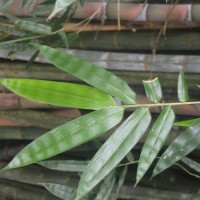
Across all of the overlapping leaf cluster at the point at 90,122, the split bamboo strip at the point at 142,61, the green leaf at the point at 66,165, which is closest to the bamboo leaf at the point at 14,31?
the split bamboo strip at the point at 142,61

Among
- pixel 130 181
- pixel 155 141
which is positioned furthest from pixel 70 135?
pixel 130 181

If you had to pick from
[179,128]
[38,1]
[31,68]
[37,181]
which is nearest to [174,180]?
[179,128]

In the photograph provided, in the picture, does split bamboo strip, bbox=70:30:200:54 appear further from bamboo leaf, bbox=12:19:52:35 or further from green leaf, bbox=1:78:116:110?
green leaf, bbox=1:78:116:110

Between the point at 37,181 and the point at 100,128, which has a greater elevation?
the point at 100,128

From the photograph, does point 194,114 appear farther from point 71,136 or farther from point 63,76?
point 71,136

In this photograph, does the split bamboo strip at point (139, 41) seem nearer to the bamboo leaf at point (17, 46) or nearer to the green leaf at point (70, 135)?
the bamboo leaf at point (17, 46)

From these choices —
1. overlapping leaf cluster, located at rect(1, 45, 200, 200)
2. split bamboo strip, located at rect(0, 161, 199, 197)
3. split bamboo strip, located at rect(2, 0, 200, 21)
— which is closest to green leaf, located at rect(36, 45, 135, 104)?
overlapping leaf cluster, located at rect(1, 45, 200, 200)

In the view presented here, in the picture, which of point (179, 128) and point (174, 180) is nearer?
point (179, 128)
